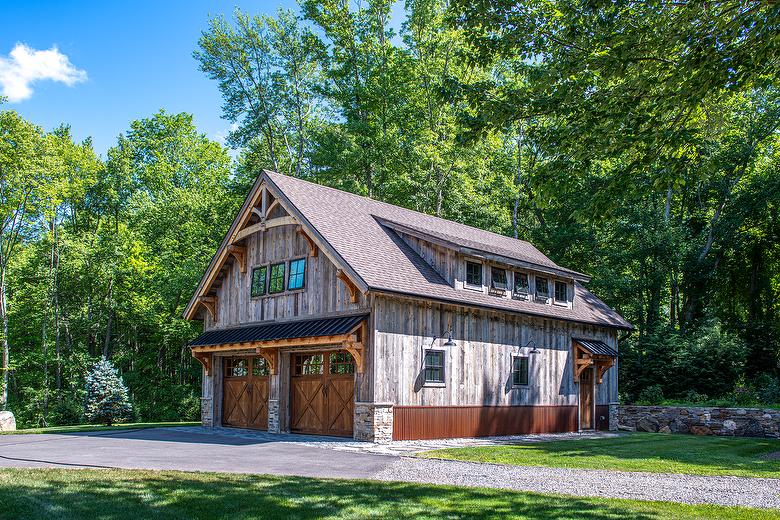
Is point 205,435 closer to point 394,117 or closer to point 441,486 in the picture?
point 441,486

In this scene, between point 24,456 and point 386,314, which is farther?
point 386,314

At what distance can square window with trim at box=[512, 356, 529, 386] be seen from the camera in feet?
71.5

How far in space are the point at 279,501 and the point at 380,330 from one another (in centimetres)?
944

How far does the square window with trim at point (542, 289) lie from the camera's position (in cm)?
2370

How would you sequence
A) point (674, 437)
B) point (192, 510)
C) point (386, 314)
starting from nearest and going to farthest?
1. point (192, 510)
2. point (386, 314)
3. point (674, 437)

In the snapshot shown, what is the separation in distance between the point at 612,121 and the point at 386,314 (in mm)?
9097

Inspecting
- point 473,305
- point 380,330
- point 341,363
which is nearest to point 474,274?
point 473,305

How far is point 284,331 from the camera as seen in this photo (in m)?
19.7

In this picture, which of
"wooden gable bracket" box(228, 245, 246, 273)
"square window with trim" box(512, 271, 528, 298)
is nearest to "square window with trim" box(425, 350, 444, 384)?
"square window with trim" box(512, 271, 528, 298)

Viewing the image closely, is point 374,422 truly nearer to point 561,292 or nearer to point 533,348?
point 533,348

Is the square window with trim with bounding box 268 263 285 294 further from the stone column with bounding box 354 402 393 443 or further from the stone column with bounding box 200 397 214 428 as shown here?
the stone column with bounding box 354 402 393 443

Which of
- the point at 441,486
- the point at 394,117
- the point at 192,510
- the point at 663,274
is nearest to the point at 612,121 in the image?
the point at 441,486

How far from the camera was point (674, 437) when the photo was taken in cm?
2098

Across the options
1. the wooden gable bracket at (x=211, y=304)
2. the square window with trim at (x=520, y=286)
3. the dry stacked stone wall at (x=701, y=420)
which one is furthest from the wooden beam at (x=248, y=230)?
the dry stacked stone wall at (x=701, y=420)
